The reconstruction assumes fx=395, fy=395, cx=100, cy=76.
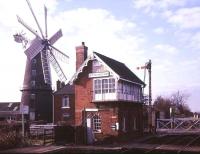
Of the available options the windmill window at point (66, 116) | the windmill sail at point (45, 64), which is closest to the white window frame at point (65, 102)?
the windmill window at point (66, 116)

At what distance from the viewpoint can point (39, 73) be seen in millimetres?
61375

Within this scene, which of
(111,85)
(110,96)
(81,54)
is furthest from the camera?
(81,54)

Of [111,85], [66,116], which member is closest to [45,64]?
[66,116]

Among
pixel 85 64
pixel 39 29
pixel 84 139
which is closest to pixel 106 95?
pixel 85 64

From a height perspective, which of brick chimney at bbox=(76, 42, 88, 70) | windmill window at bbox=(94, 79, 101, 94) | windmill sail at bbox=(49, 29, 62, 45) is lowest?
windmill window at bbox=(94, 79, 101, 94)

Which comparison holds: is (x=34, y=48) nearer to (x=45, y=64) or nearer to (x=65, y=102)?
(x=45, y=64)

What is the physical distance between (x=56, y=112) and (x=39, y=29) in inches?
501

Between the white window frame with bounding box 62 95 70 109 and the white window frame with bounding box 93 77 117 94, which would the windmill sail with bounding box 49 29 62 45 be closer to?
the white window frame with bounding box 62 95 70 109

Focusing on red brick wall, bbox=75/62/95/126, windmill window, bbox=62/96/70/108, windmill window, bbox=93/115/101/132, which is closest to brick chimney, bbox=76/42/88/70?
red brick wall, bbox=75/62/95/126

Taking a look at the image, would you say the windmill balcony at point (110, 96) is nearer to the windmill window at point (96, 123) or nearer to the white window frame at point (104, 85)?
the white window frame at point (104, 85)

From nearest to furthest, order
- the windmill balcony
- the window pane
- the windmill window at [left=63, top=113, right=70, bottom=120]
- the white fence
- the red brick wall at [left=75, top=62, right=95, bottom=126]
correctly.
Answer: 1. the windmill balcony
2. the window pane
3. the red brick wall at [left=75, top=62, right=95, bottom=126]
4. the white fence
5. the windmill window at [left=63, top=113, right=70, bottom=120]

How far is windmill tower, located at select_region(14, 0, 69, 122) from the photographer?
185ft

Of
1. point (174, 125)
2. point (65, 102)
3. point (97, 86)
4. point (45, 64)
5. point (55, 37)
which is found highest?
point (55, 37)

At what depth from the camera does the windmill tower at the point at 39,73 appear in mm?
56281
